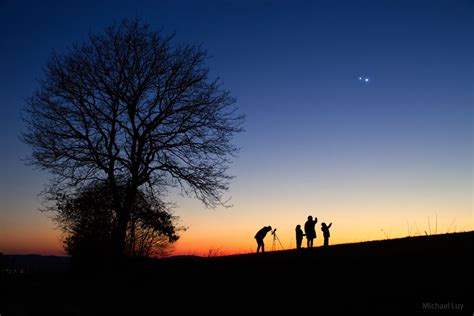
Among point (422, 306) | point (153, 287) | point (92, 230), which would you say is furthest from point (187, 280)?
point (92, 230)

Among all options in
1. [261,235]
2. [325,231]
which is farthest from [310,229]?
[261,235]

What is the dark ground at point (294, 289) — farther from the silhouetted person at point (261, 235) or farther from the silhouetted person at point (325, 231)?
the silhouetted person at point (325, 231)

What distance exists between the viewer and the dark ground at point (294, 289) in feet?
17.6

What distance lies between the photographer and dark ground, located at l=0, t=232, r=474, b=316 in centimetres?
536

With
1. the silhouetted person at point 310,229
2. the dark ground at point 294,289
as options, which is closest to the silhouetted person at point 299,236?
the silhouetted person at point 310,229

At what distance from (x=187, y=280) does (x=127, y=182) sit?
9.82m

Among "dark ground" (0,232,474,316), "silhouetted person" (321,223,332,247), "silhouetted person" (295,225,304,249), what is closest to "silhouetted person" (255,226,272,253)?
"silhouetted person" (295,225,304,249)

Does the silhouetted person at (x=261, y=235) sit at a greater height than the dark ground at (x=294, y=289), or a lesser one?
greater

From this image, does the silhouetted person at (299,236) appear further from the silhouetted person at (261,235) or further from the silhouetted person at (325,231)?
the silhouetted person at (261,235)

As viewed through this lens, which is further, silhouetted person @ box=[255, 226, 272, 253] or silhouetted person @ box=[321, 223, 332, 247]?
silhouetted person @ box=[255, 226, 272, 253]

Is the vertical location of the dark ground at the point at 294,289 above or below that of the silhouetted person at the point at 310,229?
below

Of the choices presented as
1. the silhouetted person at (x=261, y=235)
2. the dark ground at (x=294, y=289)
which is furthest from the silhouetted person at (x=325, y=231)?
the dark ground at (x=294, y=289)

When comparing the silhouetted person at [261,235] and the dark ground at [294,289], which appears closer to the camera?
the dark ground at [294,289]

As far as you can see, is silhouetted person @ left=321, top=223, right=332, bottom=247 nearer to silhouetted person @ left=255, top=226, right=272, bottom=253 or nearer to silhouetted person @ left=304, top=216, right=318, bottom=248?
silhouetted person @ left=304, top=216, right=318, bottom=248
